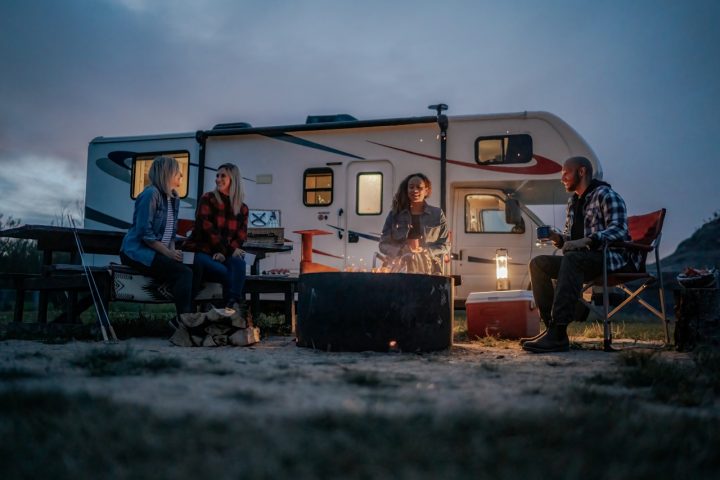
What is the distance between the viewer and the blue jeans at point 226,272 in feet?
15.6

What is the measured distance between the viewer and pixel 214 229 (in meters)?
4.86

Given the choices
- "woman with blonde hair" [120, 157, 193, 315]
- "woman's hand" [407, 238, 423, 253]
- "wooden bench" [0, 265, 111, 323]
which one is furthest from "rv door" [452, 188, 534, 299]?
"wooden bench" [0, 265, 111, 323]

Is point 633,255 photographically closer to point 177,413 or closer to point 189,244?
point 189,244

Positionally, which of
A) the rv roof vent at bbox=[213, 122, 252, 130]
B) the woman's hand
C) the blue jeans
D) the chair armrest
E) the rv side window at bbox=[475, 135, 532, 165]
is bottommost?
the blue jeans

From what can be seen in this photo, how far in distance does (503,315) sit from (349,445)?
13.5 feet

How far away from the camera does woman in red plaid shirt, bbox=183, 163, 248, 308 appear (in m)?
4.81

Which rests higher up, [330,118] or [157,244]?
[330,118]

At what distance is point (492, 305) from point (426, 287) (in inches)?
61.3

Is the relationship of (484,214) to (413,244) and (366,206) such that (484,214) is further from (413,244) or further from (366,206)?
(413,244)

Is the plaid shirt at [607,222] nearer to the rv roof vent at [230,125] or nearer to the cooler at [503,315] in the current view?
the cooler at [503,315]

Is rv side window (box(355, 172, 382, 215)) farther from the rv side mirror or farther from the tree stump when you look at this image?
the tree stump

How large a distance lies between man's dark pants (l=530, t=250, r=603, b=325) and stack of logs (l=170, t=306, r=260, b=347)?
6.92 feet

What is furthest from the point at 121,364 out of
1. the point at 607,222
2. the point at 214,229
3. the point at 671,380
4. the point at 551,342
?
the point at 607,222

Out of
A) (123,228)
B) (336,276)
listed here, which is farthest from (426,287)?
(123,228)
